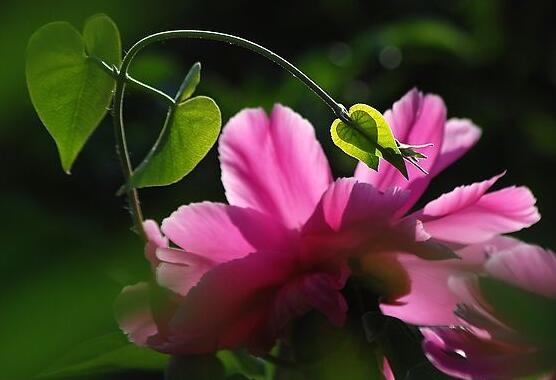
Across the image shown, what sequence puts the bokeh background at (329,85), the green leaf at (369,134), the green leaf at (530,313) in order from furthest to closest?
the bokeh background at (329,85)
the green leaf at (369,134)
the green leaf at (530,313)

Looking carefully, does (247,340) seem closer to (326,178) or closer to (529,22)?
(326,178)

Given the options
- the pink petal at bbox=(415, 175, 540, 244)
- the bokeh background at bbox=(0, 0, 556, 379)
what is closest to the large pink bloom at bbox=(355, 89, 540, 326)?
the pink petal at bbox=(415, 175, 540, 244)

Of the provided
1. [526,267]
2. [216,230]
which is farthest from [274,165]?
[526,267]

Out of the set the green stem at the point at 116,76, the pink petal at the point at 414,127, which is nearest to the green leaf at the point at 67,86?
the green stem at the point at 116,76

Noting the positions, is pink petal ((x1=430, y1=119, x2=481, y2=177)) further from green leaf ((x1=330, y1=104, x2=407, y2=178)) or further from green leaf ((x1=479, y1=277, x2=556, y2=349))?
green leaf ((x1=479, y1=277, x2=556, y2=349))

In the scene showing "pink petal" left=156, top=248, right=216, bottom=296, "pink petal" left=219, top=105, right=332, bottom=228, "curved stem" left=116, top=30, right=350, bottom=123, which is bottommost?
"pink petal" left=156, top=248, right=216, bottom=296

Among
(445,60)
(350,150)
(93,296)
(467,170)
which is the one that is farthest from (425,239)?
(445,60)

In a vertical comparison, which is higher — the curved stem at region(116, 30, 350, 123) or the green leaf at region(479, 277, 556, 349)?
the curved stem at region(116, 30, 350, 123)

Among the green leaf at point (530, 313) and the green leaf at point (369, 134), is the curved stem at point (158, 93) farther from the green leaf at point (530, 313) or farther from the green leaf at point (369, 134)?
the green leaf at point (530, 313)
